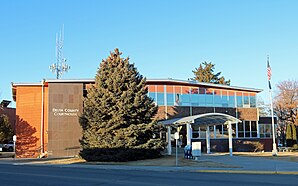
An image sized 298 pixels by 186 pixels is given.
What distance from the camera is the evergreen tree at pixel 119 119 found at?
2883 cm

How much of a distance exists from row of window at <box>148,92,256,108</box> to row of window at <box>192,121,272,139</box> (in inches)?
105

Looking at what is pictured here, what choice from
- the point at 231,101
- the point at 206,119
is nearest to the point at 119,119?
the point at 206,119

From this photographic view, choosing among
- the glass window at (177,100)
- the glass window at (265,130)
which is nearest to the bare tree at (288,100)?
the glass window at (265,130)

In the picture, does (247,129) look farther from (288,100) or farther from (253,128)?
(288,100)

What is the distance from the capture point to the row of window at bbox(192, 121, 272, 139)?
4381 cm

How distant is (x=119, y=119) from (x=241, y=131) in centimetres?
2210

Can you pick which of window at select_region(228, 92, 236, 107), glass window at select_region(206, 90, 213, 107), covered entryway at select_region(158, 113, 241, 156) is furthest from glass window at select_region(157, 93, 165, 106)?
window at select_region(228, 92, 236, 107)

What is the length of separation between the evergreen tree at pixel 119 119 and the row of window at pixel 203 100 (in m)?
10.6

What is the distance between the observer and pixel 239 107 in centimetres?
4659

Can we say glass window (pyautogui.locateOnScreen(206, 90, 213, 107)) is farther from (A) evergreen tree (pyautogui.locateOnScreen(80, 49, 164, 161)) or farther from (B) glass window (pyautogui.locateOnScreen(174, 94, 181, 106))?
(A) evergreen tree (pyautogui.locateOnScreen(80, 49, 164, 161))

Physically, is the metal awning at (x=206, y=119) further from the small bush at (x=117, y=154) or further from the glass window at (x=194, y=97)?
the glass window at (x=194, y=97)

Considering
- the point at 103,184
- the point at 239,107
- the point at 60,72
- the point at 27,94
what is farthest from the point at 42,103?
the point at 103,184

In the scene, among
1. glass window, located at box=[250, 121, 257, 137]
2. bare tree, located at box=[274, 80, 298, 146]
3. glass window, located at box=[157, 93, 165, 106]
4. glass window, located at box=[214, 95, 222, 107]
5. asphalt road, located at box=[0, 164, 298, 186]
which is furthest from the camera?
bare tree, located at box=[274, 80, 298, 146]

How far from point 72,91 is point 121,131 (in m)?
13.0
